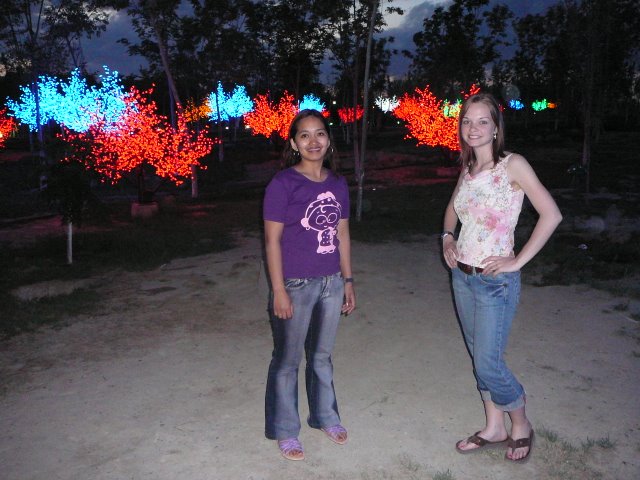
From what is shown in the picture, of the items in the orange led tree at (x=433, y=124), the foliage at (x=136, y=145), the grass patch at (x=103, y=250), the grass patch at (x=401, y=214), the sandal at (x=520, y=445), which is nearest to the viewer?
the sandal at (x=520, y=445)

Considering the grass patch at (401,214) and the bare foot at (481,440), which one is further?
the grass patch at (401,214)

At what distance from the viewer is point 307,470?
3.10 metres

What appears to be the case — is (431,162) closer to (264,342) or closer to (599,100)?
(599,100)

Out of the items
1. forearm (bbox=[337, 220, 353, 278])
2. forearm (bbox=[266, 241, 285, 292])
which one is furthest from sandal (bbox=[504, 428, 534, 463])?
forearm (bbox=[266, 241, 285, 292])

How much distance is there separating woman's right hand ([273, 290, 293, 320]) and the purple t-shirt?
13cm

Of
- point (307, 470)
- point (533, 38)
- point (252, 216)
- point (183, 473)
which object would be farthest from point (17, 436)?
point (533, 38)

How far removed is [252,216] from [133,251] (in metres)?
4.86

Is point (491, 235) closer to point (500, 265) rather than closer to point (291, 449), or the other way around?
point (500, 265)

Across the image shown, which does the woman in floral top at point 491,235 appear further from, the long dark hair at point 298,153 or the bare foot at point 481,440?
the long dark hair at point 298,153

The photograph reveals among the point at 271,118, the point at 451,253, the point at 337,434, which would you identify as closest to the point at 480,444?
the point at 337,434

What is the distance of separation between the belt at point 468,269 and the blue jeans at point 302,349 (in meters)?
0.71

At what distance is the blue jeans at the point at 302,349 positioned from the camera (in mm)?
3004

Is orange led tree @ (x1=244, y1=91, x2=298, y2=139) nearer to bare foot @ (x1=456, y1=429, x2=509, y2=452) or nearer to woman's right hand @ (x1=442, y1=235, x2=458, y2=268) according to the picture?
woman's right hand @ (x1=442, y1=235, x2=458, y2=268)

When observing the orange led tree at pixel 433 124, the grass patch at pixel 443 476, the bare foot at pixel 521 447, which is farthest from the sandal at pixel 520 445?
the orange led tree at pixel 433 124
